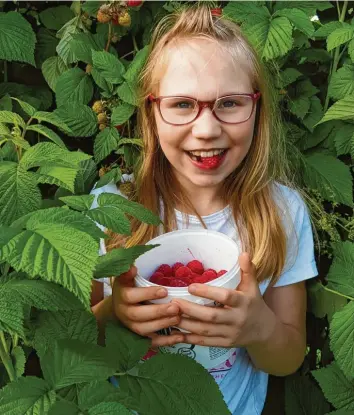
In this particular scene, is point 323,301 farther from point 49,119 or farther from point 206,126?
point 49,119

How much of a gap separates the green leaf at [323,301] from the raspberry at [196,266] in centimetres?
48

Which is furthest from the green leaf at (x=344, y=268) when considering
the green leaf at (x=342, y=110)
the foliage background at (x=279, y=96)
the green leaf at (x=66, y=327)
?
the green leaf at (x=66, y=327)

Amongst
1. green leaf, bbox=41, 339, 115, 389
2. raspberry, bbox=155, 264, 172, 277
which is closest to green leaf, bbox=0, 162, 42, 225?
green leaf, bbox=41, 339, 115, 389

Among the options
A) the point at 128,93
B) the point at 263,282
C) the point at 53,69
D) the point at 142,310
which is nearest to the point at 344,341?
the point at 263,282

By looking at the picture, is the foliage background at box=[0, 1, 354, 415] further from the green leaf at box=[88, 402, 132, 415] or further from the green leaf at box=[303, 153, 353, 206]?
the green leaf at box=[88, 402, 132, 415]

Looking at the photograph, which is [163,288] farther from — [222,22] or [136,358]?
[222,22]

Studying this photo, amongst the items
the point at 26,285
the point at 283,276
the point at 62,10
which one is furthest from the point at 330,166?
the point at 26,285

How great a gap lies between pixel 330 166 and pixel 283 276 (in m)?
0.32

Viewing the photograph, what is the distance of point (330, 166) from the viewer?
5.63 ft

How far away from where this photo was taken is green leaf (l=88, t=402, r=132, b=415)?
82 cm

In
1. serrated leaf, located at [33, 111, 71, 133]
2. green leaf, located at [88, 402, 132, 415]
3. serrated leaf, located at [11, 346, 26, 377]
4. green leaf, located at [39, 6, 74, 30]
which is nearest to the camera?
green leaf, located at [88, 402, 132, 415]

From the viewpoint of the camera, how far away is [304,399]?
1.79m

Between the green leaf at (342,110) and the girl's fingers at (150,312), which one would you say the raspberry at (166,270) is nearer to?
the girl's fingers at (150,312)

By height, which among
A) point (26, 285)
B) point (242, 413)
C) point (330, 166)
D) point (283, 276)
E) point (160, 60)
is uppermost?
point (160, 60)
